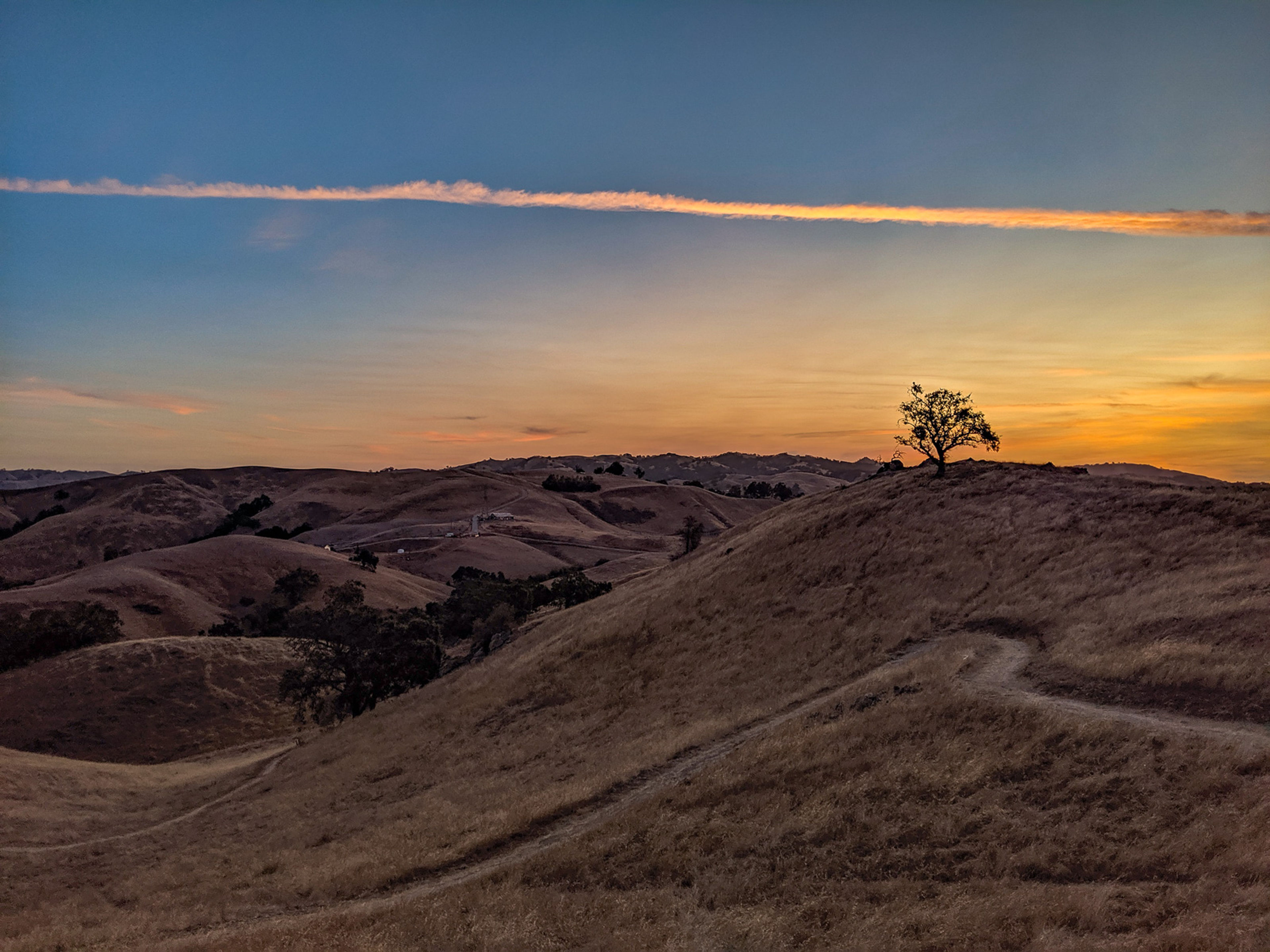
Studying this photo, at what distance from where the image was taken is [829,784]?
1797 cm

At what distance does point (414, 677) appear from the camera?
54438 mm

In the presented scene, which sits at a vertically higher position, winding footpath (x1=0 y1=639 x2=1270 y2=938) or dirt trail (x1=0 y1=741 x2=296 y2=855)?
winding footpath (x1=0 y1=639 x2=1270 y2=938)

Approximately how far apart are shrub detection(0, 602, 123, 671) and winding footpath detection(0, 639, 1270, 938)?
59211 millimetres

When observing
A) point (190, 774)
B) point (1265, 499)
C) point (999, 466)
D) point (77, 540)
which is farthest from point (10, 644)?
point (77, 540)

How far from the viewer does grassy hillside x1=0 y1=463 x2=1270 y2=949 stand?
13.3 m

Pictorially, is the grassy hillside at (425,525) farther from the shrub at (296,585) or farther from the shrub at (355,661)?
the shrub at (355,661)

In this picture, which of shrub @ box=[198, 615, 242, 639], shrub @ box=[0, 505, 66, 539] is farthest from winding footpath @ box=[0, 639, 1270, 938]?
shrub @ box=[0, 505, 66, 539]

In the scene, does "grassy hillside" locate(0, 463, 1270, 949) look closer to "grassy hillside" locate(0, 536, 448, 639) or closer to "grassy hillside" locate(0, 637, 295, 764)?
"grassy hillside" locate(0, 637, 295, 764)

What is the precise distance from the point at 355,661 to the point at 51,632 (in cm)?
3263

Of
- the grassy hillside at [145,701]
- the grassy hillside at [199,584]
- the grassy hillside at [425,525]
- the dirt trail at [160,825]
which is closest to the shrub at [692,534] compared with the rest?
the grassy hillside at [425,525]

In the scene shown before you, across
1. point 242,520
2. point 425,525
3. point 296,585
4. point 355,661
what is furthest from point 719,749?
point 242,520

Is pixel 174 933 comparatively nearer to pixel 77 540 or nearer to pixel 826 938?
pixel 826 938

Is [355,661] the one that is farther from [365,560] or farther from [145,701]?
[365,560]

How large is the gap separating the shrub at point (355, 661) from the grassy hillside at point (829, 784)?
9.30m
